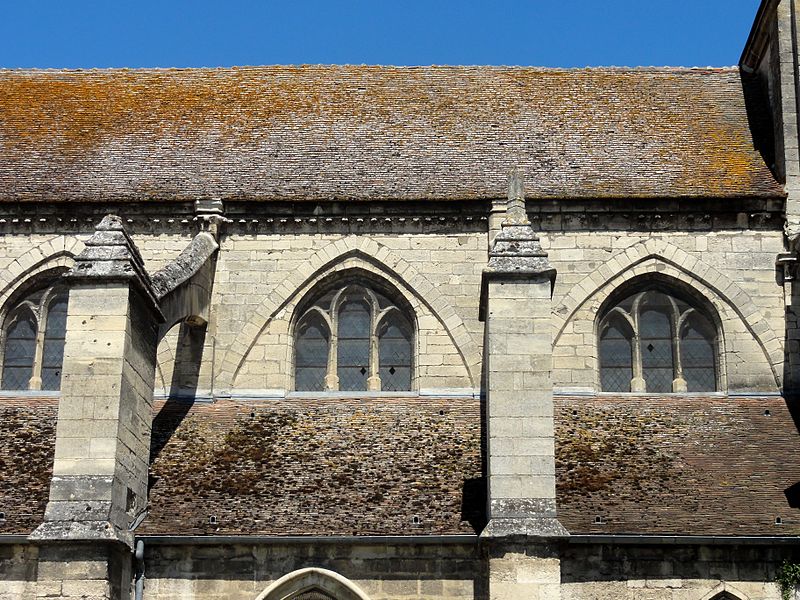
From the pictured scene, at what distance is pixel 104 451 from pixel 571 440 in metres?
5.14

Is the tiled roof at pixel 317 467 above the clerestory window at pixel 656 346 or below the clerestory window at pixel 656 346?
below

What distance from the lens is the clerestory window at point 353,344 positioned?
16312mm

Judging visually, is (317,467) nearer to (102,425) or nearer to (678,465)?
(102,425)

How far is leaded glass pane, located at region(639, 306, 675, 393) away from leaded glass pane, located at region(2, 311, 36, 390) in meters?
7.64

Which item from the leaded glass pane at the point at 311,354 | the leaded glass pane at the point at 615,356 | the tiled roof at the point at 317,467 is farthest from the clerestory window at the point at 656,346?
the leaded glass pane at the point at 311,354

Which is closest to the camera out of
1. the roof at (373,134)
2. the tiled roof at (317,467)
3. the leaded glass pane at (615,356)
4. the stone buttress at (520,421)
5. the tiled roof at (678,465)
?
the stone buttress at (520,421)

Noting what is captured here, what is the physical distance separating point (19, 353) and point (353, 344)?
4.22 metres

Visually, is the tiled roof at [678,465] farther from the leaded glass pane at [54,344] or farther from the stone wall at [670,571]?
the leaded glass pane at [54,344]

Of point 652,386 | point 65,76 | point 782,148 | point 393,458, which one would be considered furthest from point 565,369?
point 65,76

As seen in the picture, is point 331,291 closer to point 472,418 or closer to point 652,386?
point 472,418

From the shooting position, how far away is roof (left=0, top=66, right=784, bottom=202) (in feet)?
56.6

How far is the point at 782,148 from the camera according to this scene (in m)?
17.1

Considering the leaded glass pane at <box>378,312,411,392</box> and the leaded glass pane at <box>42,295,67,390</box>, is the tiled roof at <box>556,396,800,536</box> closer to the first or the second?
the leaded glass pane at <box>378,312,411,392</box>

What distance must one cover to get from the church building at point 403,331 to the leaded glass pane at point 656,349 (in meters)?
0.04
